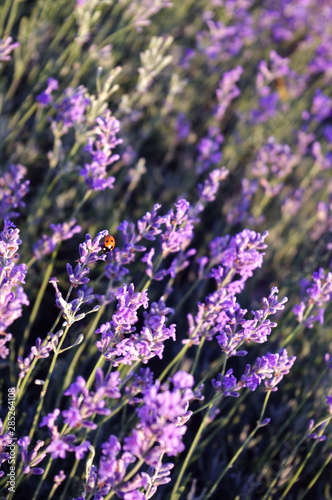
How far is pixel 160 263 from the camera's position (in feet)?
5.90

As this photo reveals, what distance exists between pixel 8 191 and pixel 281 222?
5.66ft

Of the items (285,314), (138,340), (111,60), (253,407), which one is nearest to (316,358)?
(285,314)

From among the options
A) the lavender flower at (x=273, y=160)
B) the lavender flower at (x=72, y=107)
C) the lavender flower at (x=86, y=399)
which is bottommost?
the lavender flower at (x=273, y=160)

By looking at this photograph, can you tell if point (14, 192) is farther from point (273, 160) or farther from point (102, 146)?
point (273, 160)

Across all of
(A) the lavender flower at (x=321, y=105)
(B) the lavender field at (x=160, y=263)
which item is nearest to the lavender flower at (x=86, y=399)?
(B) the lavender field at (x=160, y=263)

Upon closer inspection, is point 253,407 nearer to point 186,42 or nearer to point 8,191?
point 8,191

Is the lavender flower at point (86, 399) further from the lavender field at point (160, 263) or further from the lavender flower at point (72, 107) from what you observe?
the lavender flower at point (72, 107)

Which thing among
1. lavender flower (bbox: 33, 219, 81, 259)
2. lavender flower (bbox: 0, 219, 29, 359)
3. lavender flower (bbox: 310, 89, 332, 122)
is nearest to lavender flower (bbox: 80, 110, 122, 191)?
lavender flower (bbox: 33, 219, 81, 259)

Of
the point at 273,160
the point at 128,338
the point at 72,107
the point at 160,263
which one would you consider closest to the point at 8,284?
the point at 128,338

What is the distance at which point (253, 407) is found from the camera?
2021 millimetres

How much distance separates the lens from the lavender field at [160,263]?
1164 millimetres

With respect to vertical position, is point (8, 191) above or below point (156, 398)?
above

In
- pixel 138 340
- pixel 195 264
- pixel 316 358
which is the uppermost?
pixel 138 340

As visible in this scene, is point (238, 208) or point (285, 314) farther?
point (238, 208)
